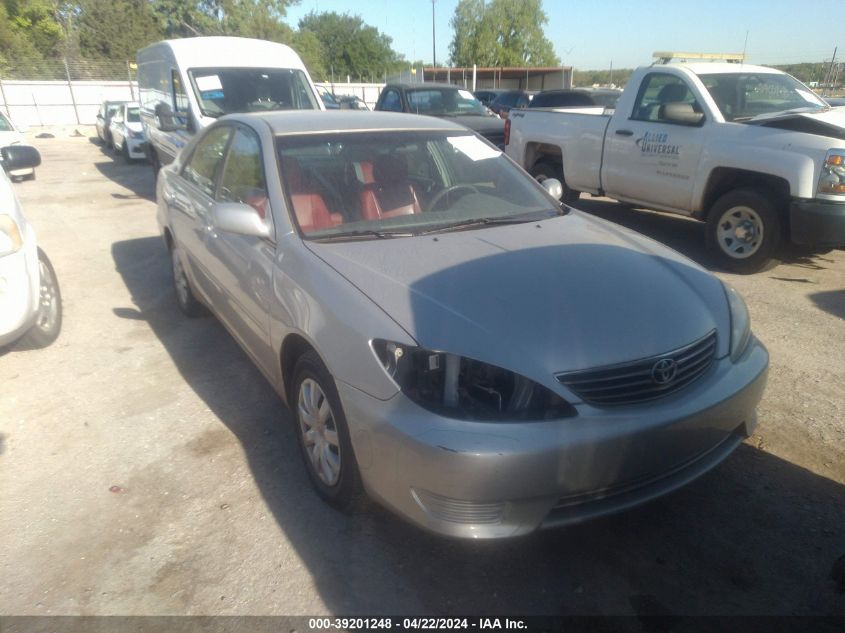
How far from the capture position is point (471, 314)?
94.8 inches

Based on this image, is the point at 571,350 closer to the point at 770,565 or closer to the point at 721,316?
the point at 721,316

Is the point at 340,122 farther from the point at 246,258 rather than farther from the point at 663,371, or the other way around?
the point at 663,371

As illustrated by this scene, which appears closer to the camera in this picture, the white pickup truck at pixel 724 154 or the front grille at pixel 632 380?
the front grille at pixel 632 380

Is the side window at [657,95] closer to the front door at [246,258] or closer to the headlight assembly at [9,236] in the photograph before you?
the front door at [246,258]

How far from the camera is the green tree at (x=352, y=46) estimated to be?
70.1 meters

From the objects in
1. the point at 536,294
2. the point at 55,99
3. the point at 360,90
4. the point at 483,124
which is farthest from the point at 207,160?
the point at 360,90

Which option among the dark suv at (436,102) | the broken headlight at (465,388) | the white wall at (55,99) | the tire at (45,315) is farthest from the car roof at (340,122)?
the white wall at (55,99)

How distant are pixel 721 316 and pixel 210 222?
9.66 feet

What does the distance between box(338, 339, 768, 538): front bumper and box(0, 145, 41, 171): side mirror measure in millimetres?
4443

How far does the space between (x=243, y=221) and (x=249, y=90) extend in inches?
256

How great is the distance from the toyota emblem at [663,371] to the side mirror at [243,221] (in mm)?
1896

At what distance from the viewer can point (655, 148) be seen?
6.74 m

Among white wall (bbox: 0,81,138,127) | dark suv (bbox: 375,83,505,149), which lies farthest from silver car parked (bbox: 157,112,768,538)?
white wall (bbox: 0,81,138,127)

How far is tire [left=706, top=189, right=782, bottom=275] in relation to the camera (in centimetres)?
581
